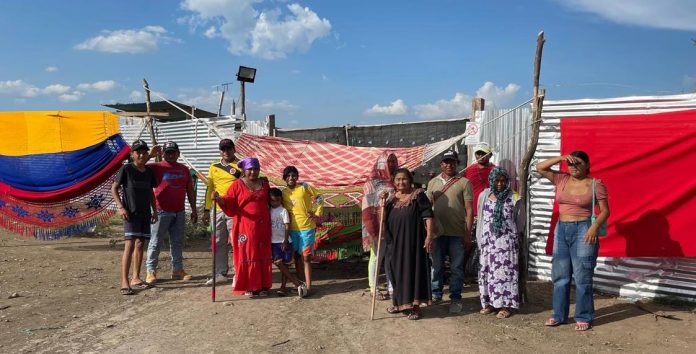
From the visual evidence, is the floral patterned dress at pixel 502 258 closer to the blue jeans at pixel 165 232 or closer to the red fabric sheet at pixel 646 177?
the red fabric sheet at pixel 646 177

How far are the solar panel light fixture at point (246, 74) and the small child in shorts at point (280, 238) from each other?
5086mm

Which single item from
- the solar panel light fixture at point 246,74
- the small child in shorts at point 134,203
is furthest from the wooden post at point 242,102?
the small child in shorts at point 134,203

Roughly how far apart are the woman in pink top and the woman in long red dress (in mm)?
2595

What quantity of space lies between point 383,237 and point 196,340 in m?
1.75

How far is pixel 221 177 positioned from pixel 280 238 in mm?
980

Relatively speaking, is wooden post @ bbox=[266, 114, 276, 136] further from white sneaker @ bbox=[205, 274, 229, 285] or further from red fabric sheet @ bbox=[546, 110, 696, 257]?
red fabric sheet @ bbox=[546, 110, 696, 257]

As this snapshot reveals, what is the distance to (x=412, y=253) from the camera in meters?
4.41

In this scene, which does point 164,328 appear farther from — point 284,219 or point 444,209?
point 444,209

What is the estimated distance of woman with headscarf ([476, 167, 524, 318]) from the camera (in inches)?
174

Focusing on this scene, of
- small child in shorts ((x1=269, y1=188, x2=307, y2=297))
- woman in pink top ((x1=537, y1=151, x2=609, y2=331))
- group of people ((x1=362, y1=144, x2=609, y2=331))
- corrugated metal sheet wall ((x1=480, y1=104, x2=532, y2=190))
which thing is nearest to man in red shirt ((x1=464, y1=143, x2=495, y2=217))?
corrugated metal sheet wall ((x1=480, y1=104, x2=532, y2=190))

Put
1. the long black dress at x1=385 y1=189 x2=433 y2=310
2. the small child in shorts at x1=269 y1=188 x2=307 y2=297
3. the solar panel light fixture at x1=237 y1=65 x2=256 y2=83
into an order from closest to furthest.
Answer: the long black dress at x1=385 y1=189 x2=433 y2=310 → the small child in shorts at x1=269 y1=188 x2=307 y2=297 → the solar panel light fixture at x1=237 y1=65 x2=256 y2=83

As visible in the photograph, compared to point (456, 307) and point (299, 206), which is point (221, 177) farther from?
point (456, 307)

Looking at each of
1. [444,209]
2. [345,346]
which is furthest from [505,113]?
[345,346]

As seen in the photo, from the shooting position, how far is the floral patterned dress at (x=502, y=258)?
175 inches
